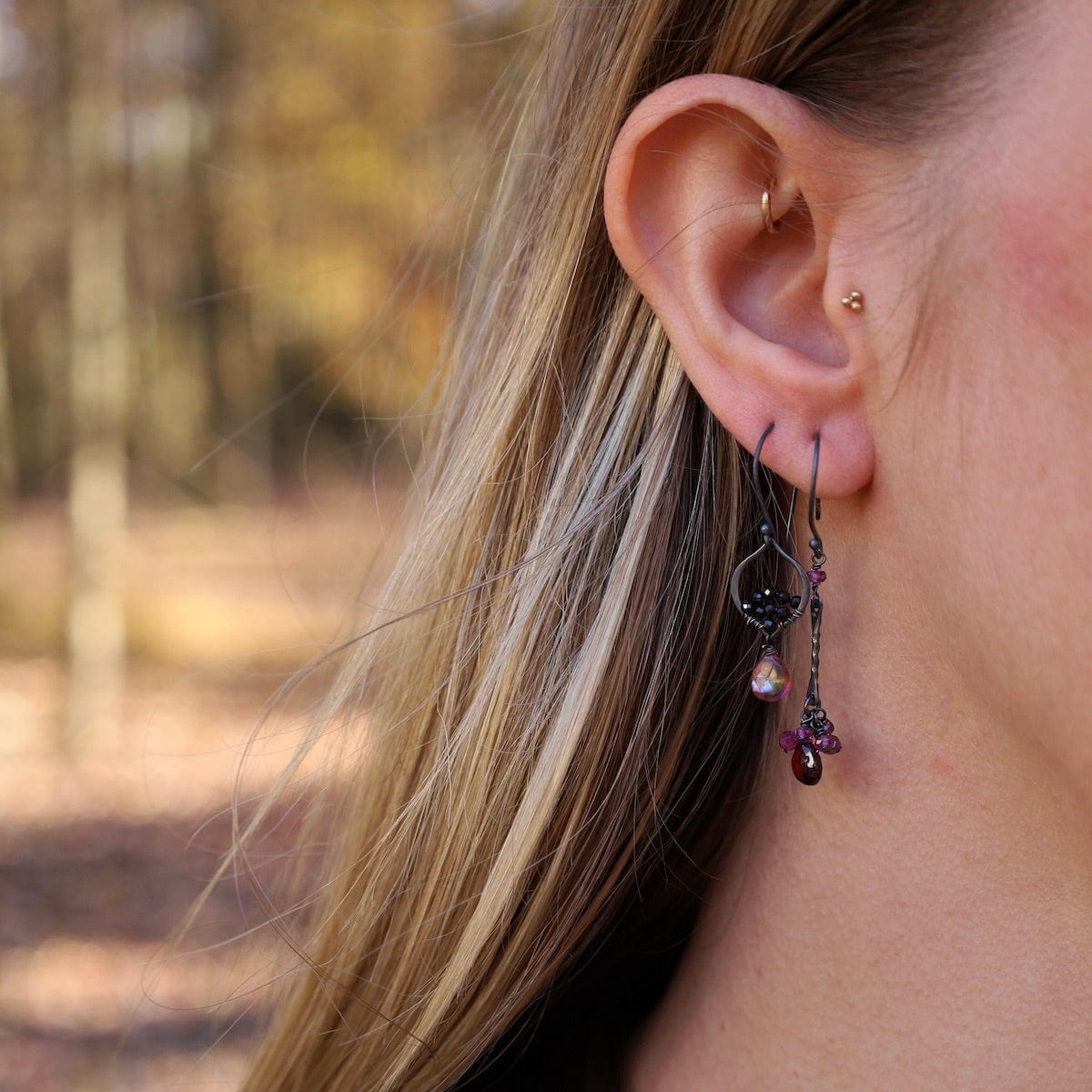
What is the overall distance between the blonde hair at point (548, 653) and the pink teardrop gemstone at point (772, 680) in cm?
11

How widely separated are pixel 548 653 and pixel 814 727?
276 mm

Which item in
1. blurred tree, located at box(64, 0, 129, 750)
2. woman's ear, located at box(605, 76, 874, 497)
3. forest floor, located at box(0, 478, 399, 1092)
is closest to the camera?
woman's ear, located at box(605, 76, 874, 497)

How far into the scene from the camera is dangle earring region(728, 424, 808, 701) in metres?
1.02

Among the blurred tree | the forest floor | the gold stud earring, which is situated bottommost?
the forest floor

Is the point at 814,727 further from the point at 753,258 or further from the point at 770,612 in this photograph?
the point at 753,258

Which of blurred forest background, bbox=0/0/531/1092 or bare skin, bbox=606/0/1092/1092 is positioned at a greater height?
bare skin, bbox=606/0/1092/1092

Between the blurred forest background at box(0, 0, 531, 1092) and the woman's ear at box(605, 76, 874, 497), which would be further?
the blurred forest background at box(0, 0, 531, 1092)

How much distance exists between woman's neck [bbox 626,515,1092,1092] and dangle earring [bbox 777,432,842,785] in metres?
0.02

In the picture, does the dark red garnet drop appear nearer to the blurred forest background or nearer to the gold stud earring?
the gold stud earring

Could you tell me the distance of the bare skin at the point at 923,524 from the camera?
2.66 ft

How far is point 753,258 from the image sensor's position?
96cm

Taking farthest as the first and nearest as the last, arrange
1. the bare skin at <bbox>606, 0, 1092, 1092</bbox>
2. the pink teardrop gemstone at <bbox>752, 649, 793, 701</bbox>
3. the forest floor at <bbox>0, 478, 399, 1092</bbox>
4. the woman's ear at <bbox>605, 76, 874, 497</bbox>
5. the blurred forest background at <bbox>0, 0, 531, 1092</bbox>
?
the blurred forest background at <bbox>0, 0, 531, 1092</bbox> < the forest floor at <bbox>0, 478, 399, 1092</bbox> < the pink teardrop gemstone at <bbox>752, 649, 793, 701</bbox> < the woman's ear at <bbox>605, 76, 874, 497</bbox> < the bare skin at <bbox>606, 0, 1092, 1092</bbox>

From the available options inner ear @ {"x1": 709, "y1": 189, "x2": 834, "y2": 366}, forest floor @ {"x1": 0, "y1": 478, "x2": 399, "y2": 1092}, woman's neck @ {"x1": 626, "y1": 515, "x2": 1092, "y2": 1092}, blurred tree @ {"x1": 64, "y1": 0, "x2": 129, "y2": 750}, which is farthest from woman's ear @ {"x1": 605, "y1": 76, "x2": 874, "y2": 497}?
blurred tree @ {"x1": 64, "y1": 0, "x2": 129, "y2": 750}

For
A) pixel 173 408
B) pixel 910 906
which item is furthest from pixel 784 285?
pixel 173 408
